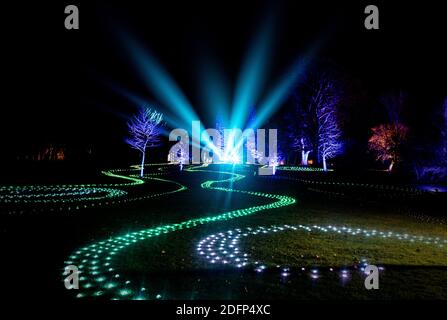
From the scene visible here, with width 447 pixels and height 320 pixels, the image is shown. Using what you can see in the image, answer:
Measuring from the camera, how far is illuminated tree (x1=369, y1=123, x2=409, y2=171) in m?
32.3

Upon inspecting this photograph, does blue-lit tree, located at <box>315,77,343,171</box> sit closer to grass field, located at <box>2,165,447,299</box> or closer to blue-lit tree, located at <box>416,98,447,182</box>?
blue-lit tree, located at <box>416,98,447,182</box>

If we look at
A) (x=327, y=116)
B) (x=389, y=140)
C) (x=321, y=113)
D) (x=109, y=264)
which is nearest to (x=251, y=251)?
(x=109, y=264)

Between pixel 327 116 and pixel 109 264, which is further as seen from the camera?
pixel 327 116

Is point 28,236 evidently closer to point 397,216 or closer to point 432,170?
point 397,216

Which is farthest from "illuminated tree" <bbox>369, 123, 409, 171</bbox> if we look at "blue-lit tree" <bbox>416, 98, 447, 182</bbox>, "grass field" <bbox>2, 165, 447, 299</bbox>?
"grass field" <bbox>2, 165, 447, 299</bbox>

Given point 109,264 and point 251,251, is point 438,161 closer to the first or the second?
point 251,251

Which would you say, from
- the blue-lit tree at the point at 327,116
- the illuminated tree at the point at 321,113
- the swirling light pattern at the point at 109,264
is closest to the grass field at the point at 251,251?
the swirling light pattern at the point at 109,264

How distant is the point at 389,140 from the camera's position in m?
33.3

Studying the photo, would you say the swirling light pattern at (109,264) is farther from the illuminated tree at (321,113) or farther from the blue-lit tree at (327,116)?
the illuminated tree at (321,113)

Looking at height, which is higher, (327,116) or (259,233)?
(327,116)

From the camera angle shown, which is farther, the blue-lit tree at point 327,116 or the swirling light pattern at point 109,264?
the blue-lit tree at point 327,116

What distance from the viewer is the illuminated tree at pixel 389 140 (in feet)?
106

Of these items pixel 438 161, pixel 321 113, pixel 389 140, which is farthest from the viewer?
pixel 321 113

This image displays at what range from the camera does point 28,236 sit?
306 inches
